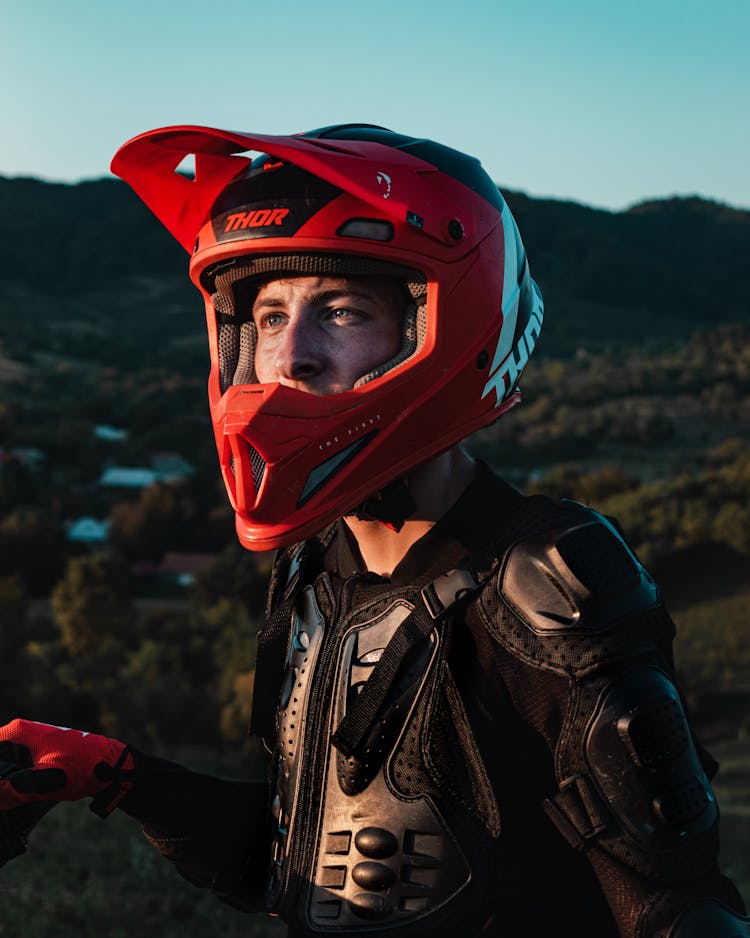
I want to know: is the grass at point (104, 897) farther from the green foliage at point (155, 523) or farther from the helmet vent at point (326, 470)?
the green foliage at point (155, 523)

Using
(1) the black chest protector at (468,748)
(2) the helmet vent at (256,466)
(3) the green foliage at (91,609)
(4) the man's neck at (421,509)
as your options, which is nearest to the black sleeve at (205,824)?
(1) the black chest protector at (468,748)

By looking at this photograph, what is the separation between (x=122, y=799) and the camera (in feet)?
11.4

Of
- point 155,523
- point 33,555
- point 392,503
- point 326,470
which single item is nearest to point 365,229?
point 326,470

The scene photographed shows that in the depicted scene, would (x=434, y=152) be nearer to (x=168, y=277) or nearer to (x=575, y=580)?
(x=575, y=580)

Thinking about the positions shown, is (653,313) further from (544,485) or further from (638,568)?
(638,568)

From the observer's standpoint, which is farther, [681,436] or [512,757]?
[681,436]

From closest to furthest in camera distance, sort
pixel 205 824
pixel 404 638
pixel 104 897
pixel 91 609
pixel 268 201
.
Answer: pixel 404 638
pixel 268 201
pixel 205 824
pixel 104 897
pixel 91 609

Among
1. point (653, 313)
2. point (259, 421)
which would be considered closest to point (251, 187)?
point (259, 421)

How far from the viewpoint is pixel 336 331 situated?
10.4ft

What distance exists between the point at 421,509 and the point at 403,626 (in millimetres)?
481

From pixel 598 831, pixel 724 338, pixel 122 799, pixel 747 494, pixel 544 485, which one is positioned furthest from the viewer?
pixel 724 338

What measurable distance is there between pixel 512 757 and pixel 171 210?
6.76ft

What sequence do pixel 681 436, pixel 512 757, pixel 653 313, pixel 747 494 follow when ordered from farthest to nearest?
1. pixel 653 313
2. pixel 681 436
3. pixel 747 494
4. pixel 512 757

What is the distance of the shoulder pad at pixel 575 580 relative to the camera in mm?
2797
